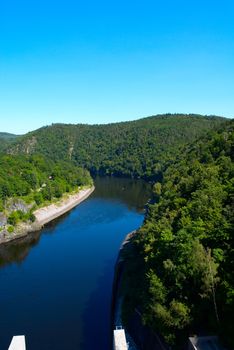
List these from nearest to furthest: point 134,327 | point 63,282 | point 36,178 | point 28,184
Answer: point 134,327 < point 63,282 < point 28,184 < point 36,178

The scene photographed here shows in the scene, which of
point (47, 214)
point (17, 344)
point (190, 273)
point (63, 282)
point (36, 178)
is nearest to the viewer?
point (17, 344)

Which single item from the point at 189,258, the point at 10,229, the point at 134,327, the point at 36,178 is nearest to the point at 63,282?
the point at 134,327

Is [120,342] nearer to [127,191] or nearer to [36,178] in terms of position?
[36,178]

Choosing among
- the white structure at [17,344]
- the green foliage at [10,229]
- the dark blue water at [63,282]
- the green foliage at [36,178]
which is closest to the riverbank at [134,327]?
the dark blue water at [63,282]

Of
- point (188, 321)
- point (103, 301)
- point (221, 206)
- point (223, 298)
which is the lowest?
point (103, 301)

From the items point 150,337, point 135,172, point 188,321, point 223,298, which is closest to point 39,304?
point 150,337

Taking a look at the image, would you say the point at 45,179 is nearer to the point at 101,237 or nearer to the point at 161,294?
the point at 101,237
